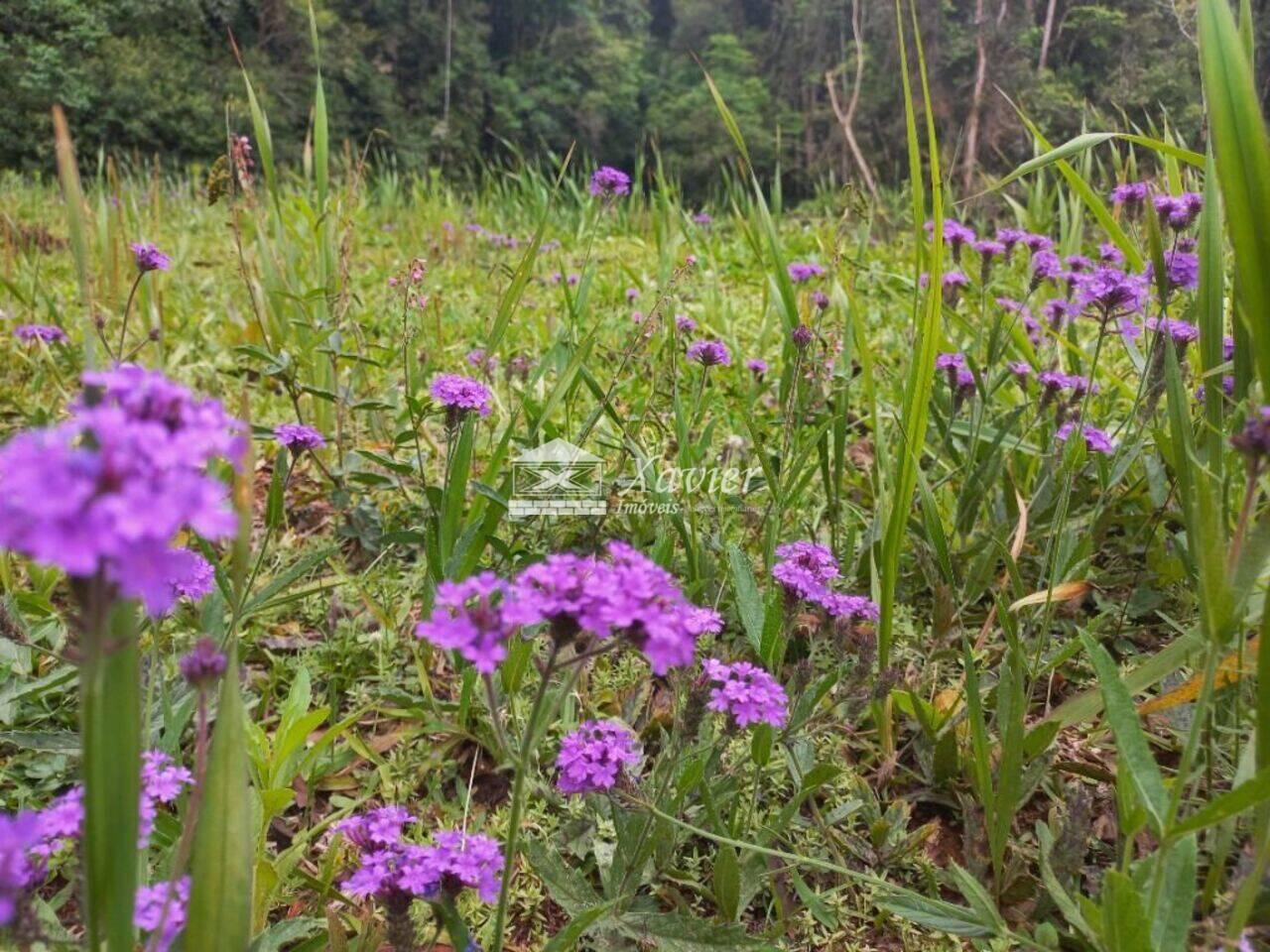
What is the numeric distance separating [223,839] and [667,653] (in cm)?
32

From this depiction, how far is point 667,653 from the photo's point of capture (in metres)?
0.63

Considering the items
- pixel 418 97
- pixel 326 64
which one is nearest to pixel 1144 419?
pixel 326 64

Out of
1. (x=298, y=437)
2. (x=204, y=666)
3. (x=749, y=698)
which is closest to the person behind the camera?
(x=204, y=666)

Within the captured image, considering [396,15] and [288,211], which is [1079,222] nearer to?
[288,211]

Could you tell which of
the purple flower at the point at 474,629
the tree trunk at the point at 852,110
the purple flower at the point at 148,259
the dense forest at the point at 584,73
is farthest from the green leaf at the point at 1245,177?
the dense forest at the point at 584,73

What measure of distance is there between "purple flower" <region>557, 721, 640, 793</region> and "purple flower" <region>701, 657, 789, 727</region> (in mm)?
106

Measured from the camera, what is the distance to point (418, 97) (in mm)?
21219

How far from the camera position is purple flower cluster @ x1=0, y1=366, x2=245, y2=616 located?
0.38 meters

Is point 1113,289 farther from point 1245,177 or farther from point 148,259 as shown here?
point 148,259

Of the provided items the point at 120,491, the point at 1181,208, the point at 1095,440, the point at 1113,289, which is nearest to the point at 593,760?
the point at 120,491

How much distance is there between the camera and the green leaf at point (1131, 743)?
0.77 metres

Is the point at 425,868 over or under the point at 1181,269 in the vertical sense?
under

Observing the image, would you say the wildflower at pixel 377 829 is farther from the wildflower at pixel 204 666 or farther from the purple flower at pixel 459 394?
the purple flower at pixel 459 394

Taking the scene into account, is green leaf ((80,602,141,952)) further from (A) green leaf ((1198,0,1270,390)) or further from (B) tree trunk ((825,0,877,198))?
(B) tree trunk ((825,0,877,198))
